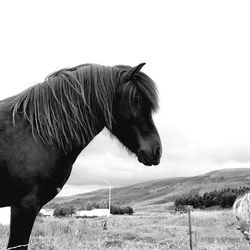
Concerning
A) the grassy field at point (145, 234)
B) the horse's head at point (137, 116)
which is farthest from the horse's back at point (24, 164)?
the grassy field at point (145, 234)

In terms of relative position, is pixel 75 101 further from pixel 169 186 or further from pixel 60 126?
pixel 169 186

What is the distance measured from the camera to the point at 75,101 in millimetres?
4484

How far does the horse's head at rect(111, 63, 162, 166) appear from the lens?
14.5 ft

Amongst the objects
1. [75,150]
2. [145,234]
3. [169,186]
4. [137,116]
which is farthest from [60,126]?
[169,186]

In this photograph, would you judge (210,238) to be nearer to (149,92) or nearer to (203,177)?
(149,92)

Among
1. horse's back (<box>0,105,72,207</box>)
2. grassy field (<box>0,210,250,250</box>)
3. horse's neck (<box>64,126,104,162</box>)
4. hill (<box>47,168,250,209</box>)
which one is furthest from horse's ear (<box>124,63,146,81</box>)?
hill (<box>47,168,250,209</box>)

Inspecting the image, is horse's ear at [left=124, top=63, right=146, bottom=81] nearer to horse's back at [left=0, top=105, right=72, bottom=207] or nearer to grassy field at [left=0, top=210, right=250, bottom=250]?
horse's back at [left=0, top=105, right=72, bottom=207]

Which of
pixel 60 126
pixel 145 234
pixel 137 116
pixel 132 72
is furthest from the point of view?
pixel 145 234

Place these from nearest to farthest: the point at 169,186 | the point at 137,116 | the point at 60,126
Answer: the point at 60,126
the point at 137,116
the point at 169,186

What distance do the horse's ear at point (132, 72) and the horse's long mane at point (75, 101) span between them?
0.07m

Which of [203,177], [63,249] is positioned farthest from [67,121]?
[203,177]

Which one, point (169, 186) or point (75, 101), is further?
point (169, 186)

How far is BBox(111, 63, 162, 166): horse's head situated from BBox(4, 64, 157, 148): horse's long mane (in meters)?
0.01

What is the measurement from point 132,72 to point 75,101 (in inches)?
27.8
